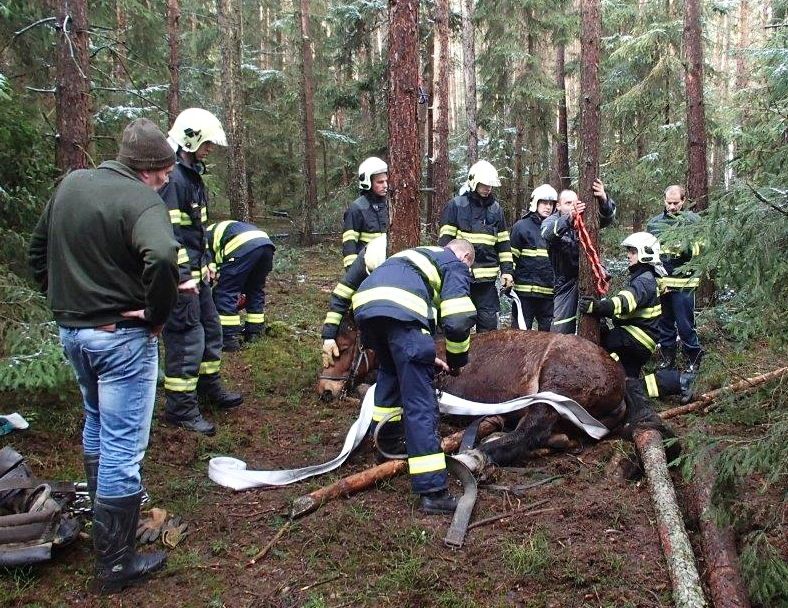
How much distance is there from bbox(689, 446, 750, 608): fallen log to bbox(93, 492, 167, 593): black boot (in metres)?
2.93

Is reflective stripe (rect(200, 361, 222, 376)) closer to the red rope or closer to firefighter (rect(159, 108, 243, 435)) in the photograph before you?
firefighter (rect(159, 108, 243, 435))

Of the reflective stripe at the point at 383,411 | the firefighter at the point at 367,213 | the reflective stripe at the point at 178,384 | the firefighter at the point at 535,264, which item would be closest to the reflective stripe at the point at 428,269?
the reflective stripe at the point at 383,411

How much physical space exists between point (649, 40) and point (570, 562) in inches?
545

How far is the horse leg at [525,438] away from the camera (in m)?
4.73

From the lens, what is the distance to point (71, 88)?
584 centimetres

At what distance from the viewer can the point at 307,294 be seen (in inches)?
460

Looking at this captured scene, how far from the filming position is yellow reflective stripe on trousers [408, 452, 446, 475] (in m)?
4.07

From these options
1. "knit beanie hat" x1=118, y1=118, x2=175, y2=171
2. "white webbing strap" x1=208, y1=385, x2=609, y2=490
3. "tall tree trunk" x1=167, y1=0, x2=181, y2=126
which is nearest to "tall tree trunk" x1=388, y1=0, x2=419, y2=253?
"white webbing strap" x1=208, y1=385, x2=609, y2=490

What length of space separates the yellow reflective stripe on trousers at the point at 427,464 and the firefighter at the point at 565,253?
357 centimetres

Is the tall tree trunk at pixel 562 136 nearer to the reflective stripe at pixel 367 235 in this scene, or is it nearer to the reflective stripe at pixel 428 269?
the reflective stripe at pixel 367 235

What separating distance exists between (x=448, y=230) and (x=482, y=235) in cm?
41

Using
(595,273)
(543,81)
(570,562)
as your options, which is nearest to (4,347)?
(570,562)

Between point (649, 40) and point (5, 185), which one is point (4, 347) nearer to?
point (5, 185)

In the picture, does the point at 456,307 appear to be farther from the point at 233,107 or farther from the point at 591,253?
the point at 233,107
